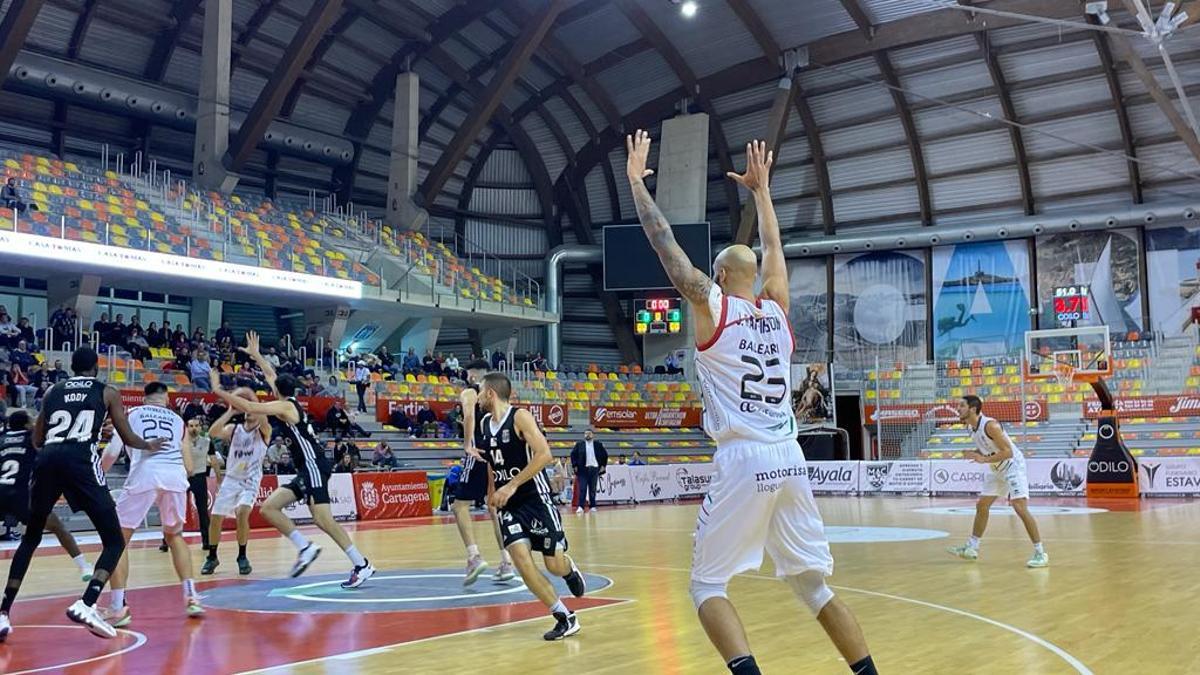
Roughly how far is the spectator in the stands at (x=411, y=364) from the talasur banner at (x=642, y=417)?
6232 mm

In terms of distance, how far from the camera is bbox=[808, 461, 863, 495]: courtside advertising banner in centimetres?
2955

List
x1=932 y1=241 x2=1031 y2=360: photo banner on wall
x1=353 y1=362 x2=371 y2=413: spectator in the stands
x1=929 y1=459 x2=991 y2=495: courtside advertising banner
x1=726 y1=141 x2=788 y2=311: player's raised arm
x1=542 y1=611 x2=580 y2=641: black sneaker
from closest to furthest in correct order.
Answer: x1=726 y1=141 x2=788 y2=311: player's raised arm, x1=542 y1=611 x2=580 y2=641: black sneaker, x1=929 y1=459 x2=991 y2=495: courtside advertising banner, x1=353 y1=362 x2=371 y2=413: spectator in the stands, x1=932 y1=241 x2=1031 y2=360: photo banner on wall

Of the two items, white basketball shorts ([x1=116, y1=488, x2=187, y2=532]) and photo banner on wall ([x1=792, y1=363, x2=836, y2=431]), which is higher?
photo banner on wall ([x1=792, y1=363, x2=836, y2=431])

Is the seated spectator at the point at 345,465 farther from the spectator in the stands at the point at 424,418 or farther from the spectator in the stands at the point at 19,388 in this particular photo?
the spectator in the stands at the point at 19,388

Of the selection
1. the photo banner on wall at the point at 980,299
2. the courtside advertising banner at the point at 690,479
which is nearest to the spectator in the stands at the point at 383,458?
the courtside advertising banner at the point at 690,479

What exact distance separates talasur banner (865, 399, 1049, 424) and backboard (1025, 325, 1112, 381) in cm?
190

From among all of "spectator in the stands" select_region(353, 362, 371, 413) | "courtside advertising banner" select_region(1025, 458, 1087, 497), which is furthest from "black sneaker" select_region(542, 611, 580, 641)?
"spectator in the stands" select_region(353, 362, 371, 413)

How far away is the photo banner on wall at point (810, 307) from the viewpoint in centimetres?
4141

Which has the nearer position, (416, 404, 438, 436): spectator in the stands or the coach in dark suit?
the coach in dark suit

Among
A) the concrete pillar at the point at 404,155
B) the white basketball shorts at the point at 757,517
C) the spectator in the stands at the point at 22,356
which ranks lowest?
the white basketball shorts at the point at 757,517

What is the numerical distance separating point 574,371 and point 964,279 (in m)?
15.2

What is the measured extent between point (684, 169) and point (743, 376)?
114ft

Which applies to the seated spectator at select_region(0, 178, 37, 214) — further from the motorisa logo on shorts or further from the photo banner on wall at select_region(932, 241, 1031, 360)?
the photo banner on wall at select_region(932, 241, 1031, 360)

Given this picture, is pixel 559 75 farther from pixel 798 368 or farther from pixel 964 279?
pixel 964 279
